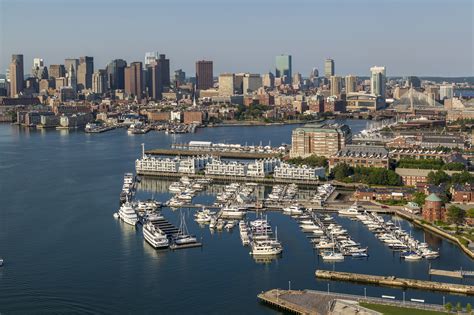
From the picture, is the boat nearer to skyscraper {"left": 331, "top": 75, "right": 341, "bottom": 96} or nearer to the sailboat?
the sailboat

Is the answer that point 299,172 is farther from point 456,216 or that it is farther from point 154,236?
point 154,236

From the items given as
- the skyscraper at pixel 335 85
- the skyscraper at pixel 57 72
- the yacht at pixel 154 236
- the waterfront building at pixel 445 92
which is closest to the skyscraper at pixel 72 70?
the skyscraper at pixel 57 72

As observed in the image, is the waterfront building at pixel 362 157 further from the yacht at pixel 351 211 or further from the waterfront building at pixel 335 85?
the waterfront building at pixel 335 85

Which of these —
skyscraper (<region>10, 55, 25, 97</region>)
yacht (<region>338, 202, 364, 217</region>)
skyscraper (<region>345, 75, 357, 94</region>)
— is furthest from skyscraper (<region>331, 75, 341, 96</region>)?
yacht (<region>338, 202, 364, 217</region>)

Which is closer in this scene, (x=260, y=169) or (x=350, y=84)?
(x=260, y=169)

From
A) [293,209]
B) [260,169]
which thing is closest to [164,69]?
[260,169]

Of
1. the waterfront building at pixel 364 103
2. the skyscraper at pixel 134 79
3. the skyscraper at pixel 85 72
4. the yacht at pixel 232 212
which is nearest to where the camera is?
the yacht at pixel 232 212
